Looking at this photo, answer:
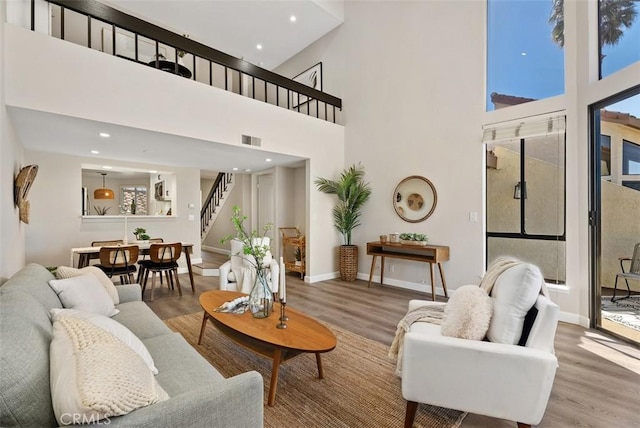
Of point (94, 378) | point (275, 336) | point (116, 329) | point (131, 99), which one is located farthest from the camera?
point (131, 99)

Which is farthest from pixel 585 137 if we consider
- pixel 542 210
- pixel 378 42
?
pixel 378 42

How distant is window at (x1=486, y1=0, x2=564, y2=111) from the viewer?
142 inches

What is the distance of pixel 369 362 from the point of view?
2.45m

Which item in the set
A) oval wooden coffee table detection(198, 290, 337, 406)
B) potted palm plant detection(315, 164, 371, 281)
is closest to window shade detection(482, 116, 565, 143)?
potted palm plant detection(315, 164, 371, 281)

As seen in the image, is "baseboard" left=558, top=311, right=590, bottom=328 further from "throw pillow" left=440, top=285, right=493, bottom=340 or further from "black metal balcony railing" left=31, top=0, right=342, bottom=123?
"black metal balcony railing" left=31, top=0, right=342, bottom=123

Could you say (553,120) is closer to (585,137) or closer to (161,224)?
(585,137)

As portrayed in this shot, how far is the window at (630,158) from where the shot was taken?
111 inches

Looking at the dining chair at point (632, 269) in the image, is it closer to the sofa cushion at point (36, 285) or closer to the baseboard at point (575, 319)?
the baseboard at point (575, 319)

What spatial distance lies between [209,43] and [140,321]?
6.75 meters

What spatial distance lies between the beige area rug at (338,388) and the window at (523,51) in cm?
376

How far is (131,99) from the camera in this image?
3242 mm

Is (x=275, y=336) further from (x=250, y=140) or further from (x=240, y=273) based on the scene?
(x=250, y=140)

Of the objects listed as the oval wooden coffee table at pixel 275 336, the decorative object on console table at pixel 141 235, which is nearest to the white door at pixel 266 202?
the decorative object on console table at pixel 141 235

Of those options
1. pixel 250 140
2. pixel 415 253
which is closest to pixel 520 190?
pixel 415 253
